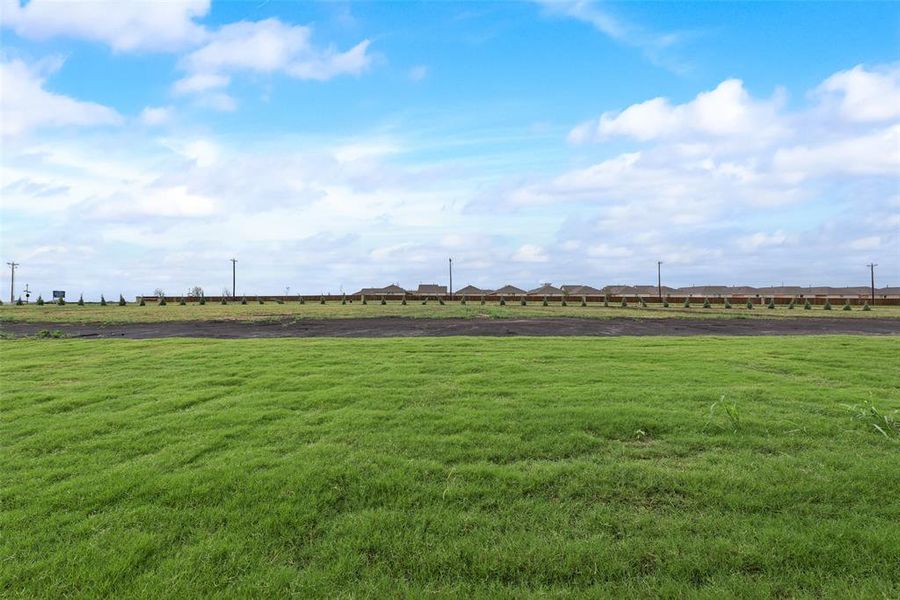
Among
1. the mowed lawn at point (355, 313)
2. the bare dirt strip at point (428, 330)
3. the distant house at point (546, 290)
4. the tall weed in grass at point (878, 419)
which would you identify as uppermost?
the distant house at point (546, 290)

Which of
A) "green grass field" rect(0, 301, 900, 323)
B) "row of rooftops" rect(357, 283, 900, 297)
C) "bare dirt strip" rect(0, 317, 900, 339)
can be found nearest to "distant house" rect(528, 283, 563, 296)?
"row of rooftops" rect(357, 283, 900, 297)

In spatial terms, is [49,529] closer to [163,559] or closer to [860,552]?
[163,559]

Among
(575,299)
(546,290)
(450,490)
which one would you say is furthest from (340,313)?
(546,290)

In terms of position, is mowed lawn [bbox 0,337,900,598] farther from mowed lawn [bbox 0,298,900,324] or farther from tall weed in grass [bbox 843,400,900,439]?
mowed lawn [bbox 0,298,900,324]

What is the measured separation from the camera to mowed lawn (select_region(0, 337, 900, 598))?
260 cm

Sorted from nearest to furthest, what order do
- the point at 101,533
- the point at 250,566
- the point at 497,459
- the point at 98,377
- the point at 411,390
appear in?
the point at 250,566, the point at 101,533, the point at 497,459, the point at 411,390, the point at 98,377

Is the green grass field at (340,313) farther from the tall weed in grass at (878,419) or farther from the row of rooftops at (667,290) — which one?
the row of rooftops at (667,290)

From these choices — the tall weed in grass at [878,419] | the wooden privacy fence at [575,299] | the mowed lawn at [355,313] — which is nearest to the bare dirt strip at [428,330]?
the mowed lawn at [355,313]

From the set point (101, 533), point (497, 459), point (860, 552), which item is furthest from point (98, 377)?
point (860, 552)

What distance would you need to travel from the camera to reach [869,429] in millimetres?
4684

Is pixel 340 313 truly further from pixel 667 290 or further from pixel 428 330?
pixel 667 290

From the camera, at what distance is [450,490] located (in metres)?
3.45

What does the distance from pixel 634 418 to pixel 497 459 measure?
5.65 ft

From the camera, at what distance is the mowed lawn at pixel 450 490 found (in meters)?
2.60
